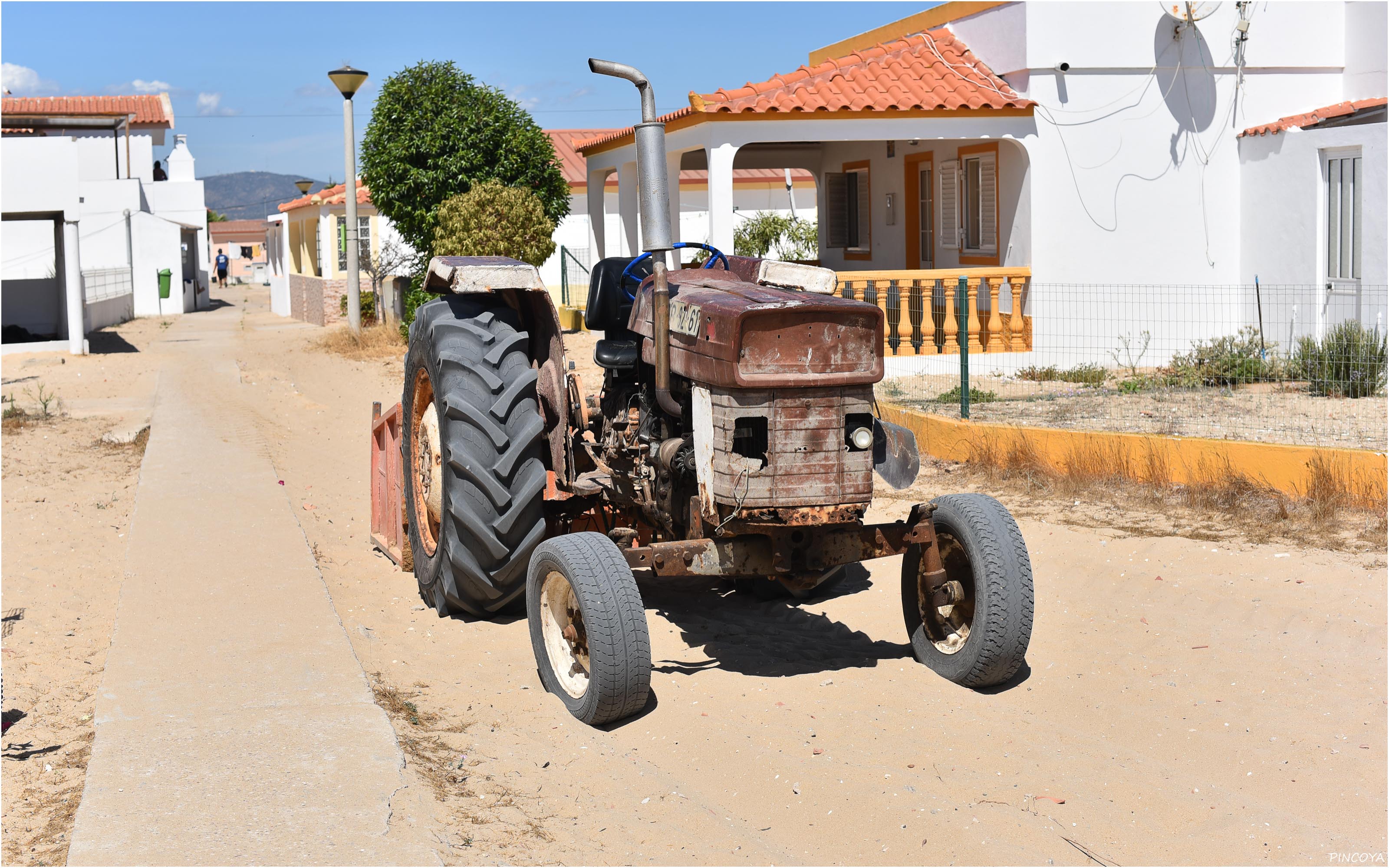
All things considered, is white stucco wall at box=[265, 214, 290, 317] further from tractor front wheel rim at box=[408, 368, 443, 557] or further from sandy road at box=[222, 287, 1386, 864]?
sandy road at box=[222, 287, 1386, 864]

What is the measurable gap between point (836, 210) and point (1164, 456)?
12586 mm

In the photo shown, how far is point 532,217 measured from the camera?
19547 millimetres

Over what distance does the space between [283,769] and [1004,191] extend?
1292cm

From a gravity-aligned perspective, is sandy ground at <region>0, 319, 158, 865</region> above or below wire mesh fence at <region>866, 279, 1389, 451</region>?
below

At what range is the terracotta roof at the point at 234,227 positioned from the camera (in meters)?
91.2

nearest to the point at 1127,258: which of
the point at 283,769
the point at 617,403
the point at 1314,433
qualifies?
the point at 1314,433

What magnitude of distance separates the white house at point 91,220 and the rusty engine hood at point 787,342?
18.9 m

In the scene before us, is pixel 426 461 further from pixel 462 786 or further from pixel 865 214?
pixel 865 214

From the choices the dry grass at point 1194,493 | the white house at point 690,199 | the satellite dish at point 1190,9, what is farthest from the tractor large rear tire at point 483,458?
the white house at point 690,199

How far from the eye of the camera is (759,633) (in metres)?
5.81

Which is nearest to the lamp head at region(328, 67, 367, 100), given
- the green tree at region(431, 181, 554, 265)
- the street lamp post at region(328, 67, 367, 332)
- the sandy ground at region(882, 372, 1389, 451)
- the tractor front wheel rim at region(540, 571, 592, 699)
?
the street lamp post at region(328, 67, 367, 332)

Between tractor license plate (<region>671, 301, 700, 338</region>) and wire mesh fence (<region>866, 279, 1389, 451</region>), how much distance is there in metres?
5.21

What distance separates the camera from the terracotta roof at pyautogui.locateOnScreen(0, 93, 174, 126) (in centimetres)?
4081

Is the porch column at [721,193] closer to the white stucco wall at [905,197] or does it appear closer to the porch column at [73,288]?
the white stucco wall at [905,197]
